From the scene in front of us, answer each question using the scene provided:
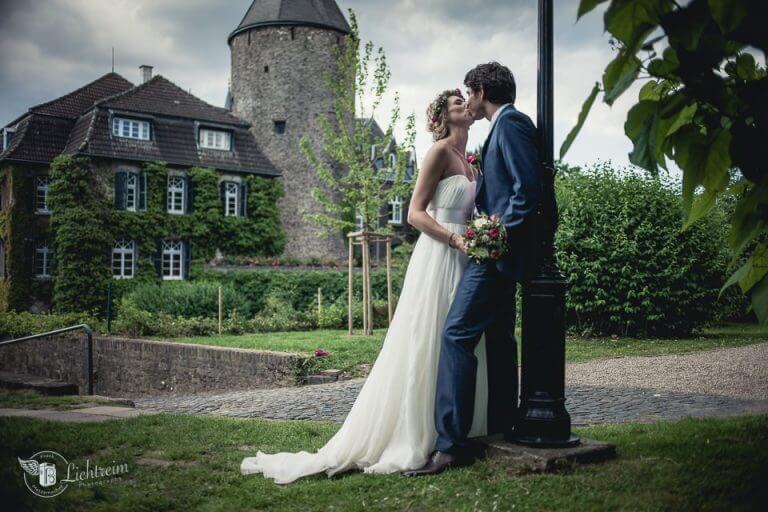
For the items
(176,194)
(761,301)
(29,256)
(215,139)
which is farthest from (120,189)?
(761,301)

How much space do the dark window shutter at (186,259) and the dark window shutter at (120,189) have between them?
3.20m

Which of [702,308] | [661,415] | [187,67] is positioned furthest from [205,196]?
[661,415]

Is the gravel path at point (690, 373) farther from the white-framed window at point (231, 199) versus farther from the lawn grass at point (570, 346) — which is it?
the white-framed window at point (231, 199)

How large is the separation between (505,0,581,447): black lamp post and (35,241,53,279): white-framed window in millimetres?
30228

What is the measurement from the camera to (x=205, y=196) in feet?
104

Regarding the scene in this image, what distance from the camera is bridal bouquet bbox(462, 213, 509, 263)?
3889mm

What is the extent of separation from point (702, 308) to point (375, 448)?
37.1 ft

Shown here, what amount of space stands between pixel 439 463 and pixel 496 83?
7.57 ft

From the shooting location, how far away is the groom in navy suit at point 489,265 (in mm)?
3898


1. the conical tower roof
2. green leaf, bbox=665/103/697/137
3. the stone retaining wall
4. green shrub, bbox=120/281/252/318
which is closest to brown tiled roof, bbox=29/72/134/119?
the conical tower roof

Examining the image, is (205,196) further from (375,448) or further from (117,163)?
(375,448)

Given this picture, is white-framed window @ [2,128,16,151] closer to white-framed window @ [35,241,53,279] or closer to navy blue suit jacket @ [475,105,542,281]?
white-framed window @ [35,241,53,279]

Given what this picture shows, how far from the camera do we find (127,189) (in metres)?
30.3

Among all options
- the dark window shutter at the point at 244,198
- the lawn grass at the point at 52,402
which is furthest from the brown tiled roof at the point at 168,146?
the lawn grass at the point at 52,402
